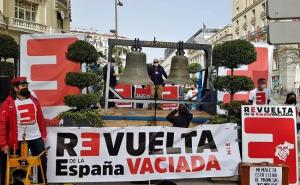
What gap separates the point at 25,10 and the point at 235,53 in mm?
44971

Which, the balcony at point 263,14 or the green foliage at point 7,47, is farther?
the balcony at point 263,14

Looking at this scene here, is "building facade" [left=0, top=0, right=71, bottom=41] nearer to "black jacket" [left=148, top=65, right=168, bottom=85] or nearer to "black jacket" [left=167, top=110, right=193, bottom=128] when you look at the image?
"black jacket" [left=148, top=65, right=168, bottom=85]

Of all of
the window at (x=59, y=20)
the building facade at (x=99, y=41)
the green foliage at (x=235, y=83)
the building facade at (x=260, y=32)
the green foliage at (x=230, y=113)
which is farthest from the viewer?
the building facade at (x=260, y=32)

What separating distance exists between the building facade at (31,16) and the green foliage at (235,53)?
37757 mm

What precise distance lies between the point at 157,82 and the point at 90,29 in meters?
154

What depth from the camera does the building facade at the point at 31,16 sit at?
46.8m

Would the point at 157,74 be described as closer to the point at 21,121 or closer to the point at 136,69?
the point at 136,69

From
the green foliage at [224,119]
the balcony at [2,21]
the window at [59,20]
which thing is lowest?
the green foliage at [224,119]

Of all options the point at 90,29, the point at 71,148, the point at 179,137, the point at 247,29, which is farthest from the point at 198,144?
the point at 90,29

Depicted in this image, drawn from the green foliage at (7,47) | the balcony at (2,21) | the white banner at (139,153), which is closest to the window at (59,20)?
the balcony at (2,21)

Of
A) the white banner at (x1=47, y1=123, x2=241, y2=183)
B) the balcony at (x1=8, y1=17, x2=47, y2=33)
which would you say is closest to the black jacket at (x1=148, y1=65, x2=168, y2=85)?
Result: the white banner at (x1=47, y1=123, x2=241, y2=183)

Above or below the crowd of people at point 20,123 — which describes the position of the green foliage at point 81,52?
above

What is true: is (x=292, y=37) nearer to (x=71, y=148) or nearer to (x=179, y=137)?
(x=179, y=137)

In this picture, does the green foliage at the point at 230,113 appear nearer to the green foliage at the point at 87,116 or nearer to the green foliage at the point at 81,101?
the green foliage at the point at 87,116
